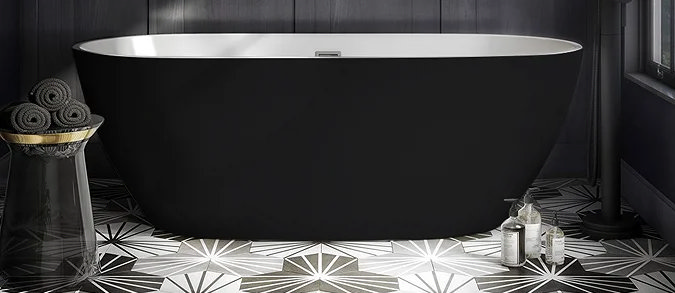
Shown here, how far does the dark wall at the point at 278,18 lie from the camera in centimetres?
441

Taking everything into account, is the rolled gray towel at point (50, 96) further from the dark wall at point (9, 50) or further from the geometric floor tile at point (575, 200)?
the geometric floor tile at point (575, 200)

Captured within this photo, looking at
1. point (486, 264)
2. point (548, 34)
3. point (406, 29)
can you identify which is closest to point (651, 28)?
point (548, 34)

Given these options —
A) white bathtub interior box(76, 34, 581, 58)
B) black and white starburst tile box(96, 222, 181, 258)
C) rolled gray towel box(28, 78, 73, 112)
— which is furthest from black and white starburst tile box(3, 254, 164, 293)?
white bathtub interior box(76, 34, 581, 58)

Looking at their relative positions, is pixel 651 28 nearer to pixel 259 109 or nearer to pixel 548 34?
pixel 548 34

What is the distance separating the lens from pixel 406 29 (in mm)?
4449

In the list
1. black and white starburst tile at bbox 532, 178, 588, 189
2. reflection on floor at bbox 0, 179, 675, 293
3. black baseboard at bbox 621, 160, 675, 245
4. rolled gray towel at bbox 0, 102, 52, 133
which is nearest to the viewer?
rolled gray towel at bbox 0, 102, 52, 133

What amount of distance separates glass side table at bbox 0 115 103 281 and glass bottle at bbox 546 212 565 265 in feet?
4.94

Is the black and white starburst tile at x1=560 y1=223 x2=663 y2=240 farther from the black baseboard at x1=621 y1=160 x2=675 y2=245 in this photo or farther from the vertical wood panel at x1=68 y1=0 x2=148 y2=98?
the vertical wood panel at x1=68 y1=0 x2=148 y2=98

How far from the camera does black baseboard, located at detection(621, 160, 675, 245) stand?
346cm

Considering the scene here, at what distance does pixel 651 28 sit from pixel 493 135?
1.23 metres

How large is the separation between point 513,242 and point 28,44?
2518 millimetres

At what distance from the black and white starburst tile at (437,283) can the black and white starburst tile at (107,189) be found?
5.31 feet

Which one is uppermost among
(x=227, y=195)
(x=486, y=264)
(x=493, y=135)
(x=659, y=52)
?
(x=659, y=52)

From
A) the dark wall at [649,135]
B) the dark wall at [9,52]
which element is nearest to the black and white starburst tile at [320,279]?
the dark wall at [649,135]
